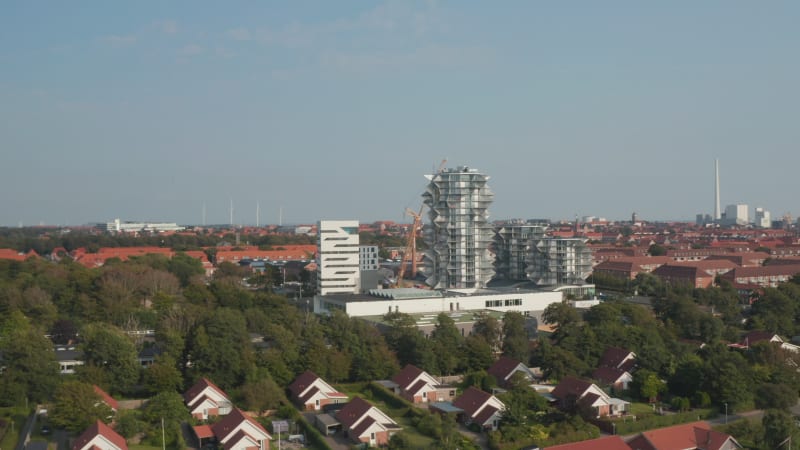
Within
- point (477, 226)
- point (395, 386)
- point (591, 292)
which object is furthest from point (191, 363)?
point (591, 292)

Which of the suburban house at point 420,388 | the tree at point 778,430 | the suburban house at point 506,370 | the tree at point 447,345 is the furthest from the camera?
the tree at point 447,345

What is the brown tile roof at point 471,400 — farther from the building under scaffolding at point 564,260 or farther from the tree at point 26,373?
the building under scaffolding at point 564,260

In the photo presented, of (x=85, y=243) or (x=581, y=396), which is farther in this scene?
(x=85, y=243)

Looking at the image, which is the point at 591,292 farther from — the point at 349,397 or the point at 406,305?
the point at 349,397

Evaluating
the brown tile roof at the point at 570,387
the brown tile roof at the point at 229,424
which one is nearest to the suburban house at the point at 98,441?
the brown tile roof at the point at 229,424

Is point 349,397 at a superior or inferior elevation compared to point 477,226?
inferior

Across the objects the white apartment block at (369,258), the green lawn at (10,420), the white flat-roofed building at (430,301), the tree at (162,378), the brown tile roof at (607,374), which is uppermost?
the white apartment block at (369,258)

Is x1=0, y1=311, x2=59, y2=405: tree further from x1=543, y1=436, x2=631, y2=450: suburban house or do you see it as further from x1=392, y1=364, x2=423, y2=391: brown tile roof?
x1=543, y1=436, x2=631, y2=450: suburban house
